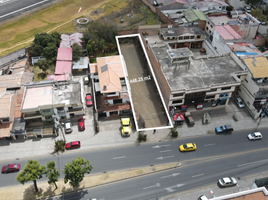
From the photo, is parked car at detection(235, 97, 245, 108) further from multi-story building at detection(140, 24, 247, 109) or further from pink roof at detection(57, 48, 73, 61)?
pink roof at detection(57, 48, 73, 61)

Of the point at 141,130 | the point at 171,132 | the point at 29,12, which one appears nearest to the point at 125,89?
the point at 141,130

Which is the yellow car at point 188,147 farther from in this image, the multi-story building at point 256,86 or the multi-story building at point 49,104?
the multi-story building at point 49,104

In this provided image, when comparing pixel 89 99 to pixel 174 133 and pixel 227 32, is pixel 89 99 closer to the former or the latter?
pixel 174 133

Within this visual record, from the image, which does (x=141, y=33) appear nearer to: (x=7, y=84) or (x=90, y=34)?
(x=90, y=34)

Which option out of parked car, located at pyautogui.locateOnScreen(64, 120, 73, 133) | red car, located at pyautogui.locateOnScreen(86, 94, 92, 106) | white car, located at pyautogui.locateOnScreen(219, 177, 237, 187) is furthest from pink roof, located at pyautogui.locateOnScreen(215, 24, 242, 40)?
parked car, located at pyautogui.locateOnScreen(64, 120, 73, 133)

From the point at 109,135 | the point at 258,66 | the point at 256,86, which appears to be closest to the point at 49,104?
the point at 109,135
